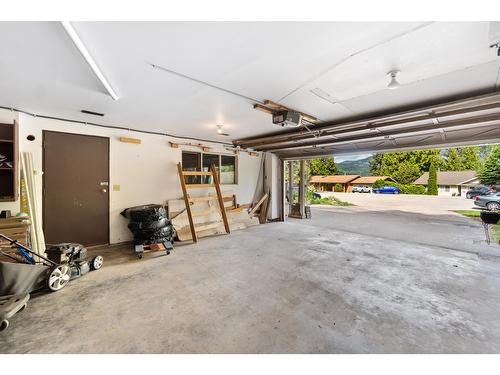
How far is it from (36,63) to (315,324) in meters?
3.67

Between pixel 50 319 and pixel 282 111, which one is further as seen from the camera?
pixel 282 111

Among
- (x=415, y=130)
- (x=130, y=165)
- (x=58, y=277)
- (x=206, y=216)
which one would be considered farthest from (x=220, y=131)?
(x=415, y=130)

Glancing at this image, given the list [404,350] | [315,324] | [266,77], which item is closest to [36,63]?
[266,77]

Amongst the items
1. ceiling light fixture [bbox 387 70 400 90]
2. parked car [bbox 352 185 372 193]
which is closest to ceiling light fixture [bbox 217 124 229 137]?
ceiling light fixture [bbox 387 70 400 90]

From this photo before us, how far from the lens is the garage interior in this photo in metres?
1.66

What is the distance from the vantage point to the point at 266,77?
2.31 m

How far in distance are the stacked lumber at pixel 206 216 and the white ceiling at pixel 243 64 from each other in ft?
8.30

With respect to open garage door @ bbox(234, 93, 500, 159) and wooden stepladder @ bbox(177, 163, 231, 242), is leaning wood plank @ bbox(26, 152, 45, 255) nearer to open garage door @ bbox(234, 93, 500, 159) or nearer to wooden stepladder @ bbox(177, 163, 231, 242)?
wooden stepladder @ bbox(177, 163, 231, 242)

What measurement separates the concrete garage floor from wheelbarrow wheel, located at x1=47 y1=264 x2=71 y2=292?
100 mm

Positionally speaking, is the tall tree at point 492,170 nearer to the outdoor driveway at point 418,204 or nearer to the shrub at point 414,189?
the outdoor driveway at point 418,204

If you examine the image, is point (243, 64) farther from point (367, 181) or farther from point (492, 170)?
point (367, 181)

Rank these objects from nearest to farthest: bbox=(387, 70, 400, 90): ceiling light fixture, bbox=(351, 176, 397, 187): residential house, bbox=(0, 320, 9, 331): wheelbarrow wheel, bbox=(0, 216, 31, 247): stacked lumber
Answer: bbox=(0, 320, 9, 331): wheelbarrow wheel < bbox=(387, 70, 400, 90): ceiling light fixture < bbox=(0, 216, 31, 247): stacked lumber < bbox=(351, 176, 397, 187): residential house

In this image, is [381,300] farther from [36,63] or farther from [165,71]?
[36,63]
